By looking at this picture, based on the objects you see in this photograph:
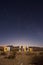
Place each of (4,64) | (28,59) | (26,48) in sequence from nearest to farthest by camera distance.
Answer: (4,64)
(28,59)
(26,48)

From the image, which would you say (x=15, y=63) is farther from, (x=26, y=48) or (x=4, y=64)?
(x=26, y=48)

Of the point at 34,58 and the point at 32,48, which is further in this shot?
the point at 32,48

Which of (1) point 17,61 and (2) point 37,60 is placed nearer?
(1) point 17,61

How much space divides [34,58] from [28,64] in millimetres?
1282

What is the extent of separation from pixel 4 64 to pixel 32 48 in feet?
34.7

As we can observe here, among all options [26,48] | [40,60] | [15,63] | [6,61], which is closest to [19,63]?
[15,63]

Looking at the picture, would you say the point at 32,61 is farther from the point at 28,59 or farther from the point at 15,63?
the point at 15,63

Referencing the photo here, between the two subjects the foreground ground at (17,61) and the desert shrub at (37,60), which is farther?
the desert shrub at (37,60)

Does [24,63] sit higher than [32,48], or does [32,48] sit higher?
[32,48]

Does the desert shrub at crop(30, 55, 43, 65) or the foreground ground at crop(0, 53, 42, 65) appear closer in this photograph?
the foreground ground at crop(0, 53, 42, 65)

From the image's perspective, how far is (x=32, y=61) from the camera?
557 inches

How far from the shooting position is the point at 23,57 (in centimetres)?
1477

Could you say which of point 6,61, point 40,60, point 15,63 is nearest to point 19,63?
point 15,63

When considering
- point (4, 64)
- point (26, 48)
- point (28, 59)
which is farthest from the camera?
point (26, 48)
